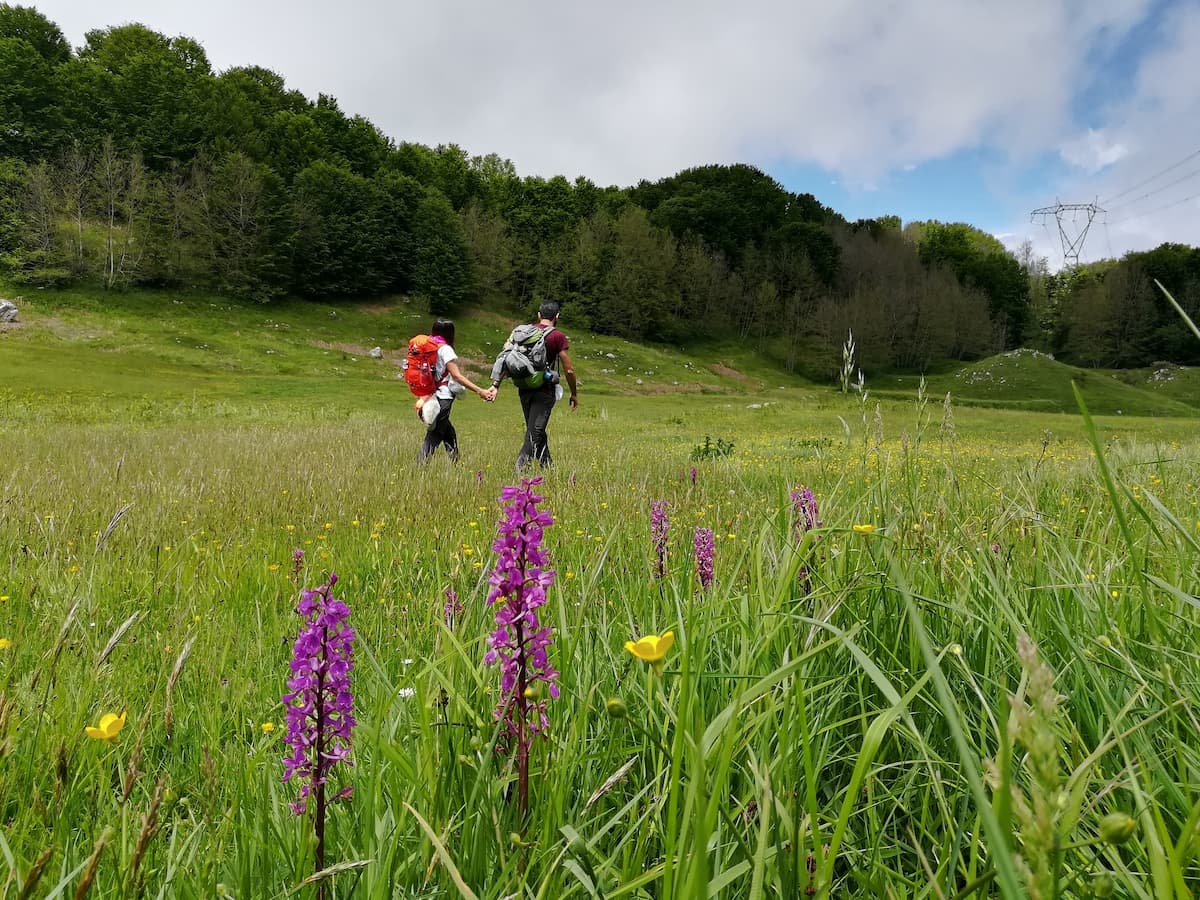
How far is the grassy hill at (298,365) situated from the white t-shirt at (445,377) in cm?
1591

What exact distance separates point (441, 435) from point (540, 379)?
2005mm

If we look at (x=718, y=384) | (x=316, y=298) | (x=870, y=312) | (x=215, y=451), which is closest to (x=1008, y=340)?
(x=870, y=312)

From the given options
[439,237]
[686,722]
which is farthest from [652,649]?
[439,237]

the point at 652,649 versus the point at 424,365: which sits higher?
the point at 424,365

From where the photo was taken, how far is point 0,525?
4473 mm

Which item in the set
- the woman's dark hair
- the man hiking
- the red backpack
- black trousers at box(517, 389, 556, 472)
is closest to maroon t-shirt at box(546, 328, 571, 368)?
the man hiking

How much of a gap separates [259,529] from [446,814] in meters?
4.52

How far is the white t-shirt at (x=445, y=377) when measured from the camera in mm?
9133

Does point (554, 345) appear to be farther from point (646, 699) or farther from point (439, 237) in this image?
point (439, 237)

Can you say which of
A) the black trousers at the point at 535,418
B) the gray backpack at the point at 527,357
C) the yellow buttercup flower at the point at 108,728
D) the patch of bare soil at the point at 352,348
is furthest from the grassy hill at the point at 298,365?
the yellow buttercup flower at the point at 108,728

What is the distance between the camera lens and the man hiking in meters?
8.76

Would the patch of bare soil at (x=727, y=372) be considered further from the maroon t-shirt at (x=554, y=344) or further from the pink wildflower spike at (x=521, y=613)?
the pink wildflower spike at (x=521, y=613)

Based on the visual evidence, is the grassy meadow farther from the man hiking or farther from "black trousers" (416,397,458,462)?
"black trousers" (416,397,458,462)

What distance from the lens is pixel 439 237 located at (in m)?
69.3
